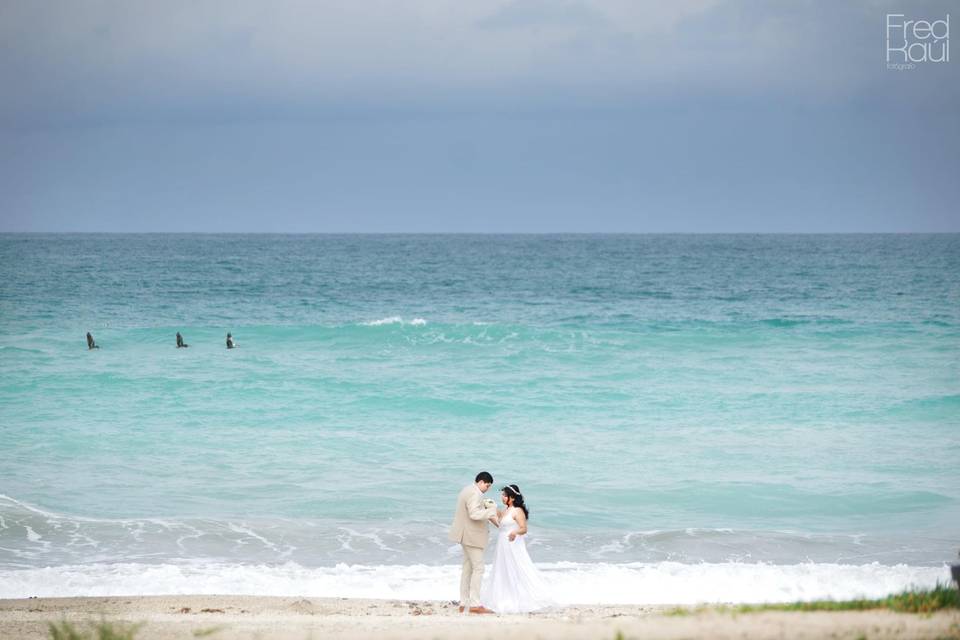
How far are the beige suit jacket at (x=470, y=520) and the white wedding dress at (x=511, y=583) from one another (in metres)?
0.30

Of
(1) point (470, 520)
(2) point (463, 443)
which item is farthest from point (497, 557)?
(2) point (463, 443)

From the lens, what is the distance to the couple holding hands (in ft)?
38.8

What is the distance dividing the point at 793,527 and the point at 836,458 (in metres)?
4.72

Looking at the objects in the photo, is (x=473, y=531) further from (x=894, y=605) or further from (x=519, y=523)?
(x=894, y=605)

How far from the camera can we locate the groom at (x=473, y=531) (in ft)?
38.6

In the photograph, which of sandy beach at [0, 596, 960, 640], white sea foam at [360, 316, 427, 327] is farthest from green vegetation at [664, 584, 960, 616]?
white sea foam at [360, 316, 427, 327]

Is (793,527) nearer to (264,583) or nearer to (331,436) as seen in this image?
(264,583)

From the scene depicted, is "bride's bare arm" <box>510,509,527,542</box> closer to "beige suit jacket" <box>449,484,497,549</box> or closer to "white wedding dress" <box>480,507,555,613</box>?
"white wedding dress" <box>480,507,555,613</box>

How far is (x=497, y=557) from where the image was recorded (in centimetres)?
1213

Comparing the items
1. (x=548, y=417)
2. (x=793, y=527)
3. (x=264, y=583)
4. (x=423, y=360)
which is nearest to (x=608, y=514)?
(x=793, y=527)

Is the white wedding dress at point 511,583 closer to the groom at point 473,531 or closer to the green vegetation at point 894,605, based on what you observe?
the groom at point 473,531

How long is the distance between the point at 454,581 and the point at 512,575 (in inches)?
67.6

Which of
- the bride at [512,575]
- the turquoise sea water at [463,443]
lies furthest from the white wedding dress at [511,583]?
the turquoise sea water at [463,443]

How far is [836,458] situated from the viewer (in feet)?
67.6
